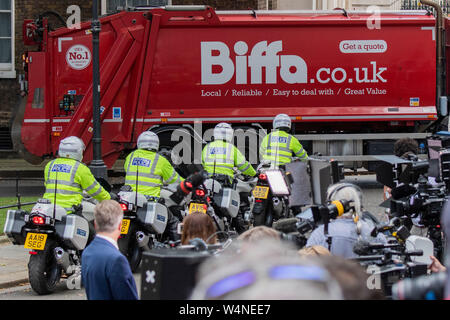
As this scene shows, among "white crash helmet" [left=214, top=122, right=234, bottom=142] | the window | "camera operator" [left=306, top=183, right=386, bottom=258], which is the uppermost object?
the window

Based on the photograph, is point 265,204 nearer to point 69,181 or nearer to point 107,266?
point 69,181

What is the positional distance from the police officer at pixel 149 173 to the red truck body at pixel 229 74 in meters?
6.63

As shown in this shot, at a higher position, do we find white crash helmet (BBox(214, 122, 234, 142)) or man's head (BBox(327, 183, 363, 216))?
white crash helmet (BBox(214, 122, 234, 142))

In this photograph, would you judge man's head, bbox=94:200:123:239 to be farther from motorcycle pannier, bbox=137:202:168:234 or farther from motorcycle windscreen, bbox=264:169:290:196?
motorcycle windscreen, bbox=264:169:290:196

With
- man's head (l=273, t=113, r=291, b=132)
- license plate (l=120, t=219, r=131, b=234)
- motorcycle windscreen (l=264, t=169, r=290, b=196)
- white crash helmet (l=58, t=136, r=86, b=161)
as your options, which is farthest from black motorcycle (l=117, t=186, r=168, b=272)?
man's head (l=273, t=113, r=291, b=132)

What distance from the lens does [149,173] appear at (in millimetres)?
9891

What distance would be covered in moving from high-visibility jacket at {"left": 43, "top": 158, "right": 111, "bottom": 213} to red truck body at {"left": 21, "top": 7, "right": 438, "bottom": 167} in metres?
7.57

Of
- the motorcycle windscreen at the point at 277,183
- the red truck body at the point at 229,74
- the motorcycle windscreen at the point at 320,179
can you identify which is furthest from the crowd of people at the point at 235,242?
the red truck body at the point at 229,74

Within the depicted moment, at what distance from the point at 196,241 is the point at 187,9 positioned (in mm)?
12834

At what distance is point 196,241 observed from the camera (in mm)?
4578

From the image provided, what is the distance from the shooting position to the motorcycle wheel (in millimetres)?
8500

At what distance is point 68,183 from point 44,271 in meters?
0.90

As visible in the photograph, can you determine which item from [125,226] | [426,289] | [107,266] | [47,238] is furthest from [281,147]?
[426,289]

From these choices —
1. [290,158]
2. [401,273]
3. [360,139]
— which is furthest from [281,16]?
[401,273]
